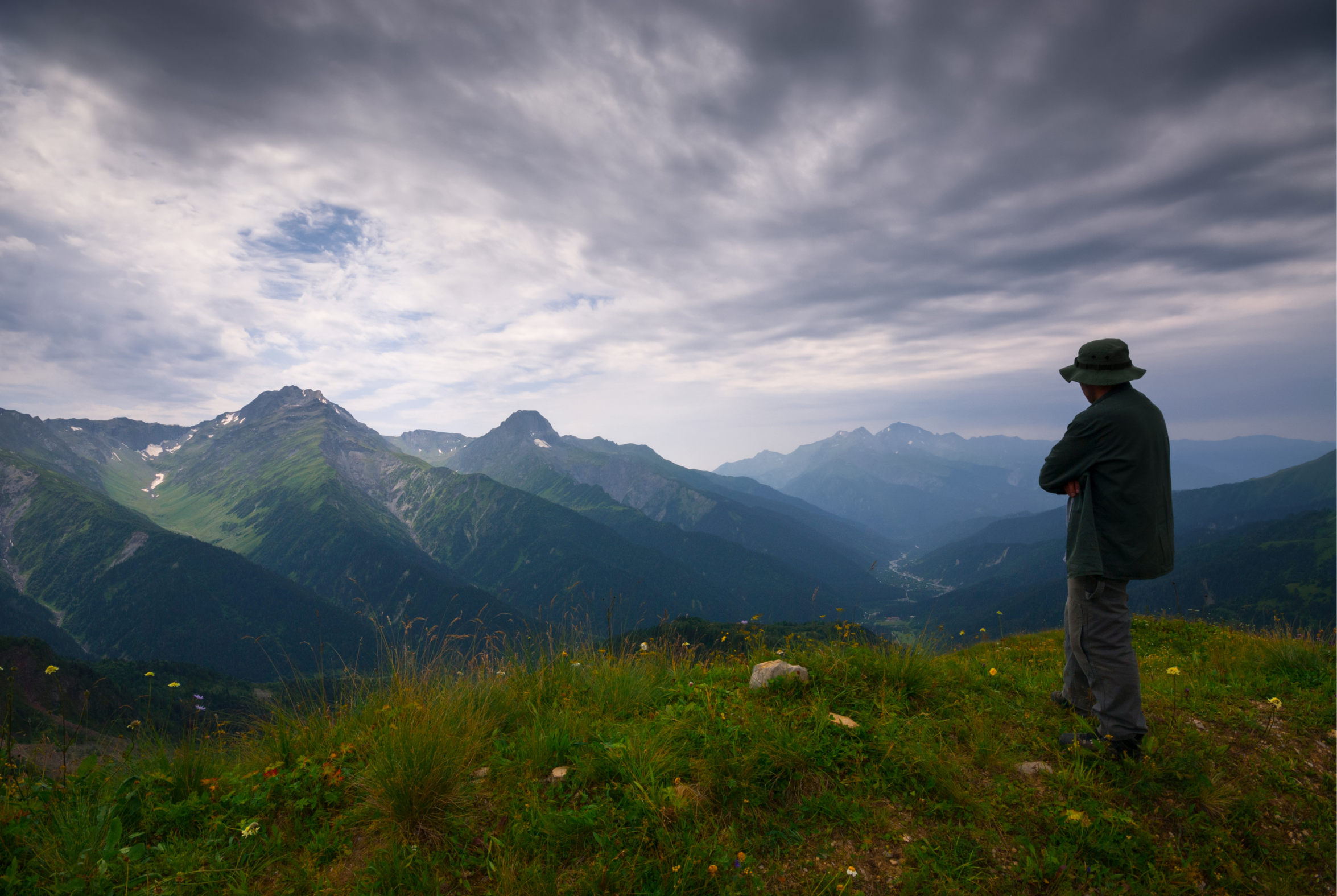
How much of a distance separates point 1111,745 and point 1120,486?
2.35m

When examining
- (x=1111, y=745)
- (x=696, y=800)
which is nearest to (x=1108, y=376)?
(x=1111, y=745)

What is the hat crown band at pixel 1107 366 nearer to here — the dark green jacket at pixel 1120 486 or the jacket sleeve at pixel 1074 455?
the dark green jacket at pixel 1120 486

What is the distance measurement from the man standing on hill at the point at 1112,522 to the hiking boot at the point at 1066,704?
3.2 inches

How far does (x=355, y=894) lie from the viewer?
3400 millimetres

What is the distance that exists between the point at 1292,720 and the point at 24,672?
175981 millimetres

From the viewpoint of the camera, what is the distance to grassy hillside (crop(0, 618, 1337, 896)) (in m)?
3.59

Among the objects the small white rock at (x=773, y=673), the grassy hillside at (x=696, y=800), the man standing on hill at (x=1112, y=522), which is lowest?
the grassy hillside at (x=696, y=800)

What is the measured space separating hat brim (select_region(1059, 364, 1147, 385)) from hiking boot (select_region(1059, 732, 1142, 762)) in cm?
327

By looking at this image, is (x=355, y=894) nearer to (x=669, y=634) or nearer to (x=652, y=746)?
(x=652, y=746)

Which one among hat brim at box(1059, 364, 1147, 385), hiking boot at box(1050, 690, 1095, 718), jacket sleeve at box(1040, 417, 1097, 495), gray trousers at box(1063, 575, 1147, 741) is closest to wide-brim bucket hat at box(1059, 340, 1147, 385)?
hat brim at box(1059, 364, 1147, 385)

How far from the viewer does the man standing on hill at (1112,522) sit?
4.90 meters

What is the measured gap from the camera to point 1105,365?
5285 mm

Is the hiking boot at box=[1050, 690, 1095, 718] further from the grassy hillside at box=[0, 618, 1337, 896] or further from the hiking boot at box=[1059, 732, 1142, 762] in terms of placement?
the hiking boot at box=[1059, 732, 1142, 762]

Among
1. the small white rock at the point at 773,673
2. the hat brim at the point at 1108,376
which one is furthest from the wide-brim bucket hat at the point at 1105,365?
the small white rock at the point at 773,673
